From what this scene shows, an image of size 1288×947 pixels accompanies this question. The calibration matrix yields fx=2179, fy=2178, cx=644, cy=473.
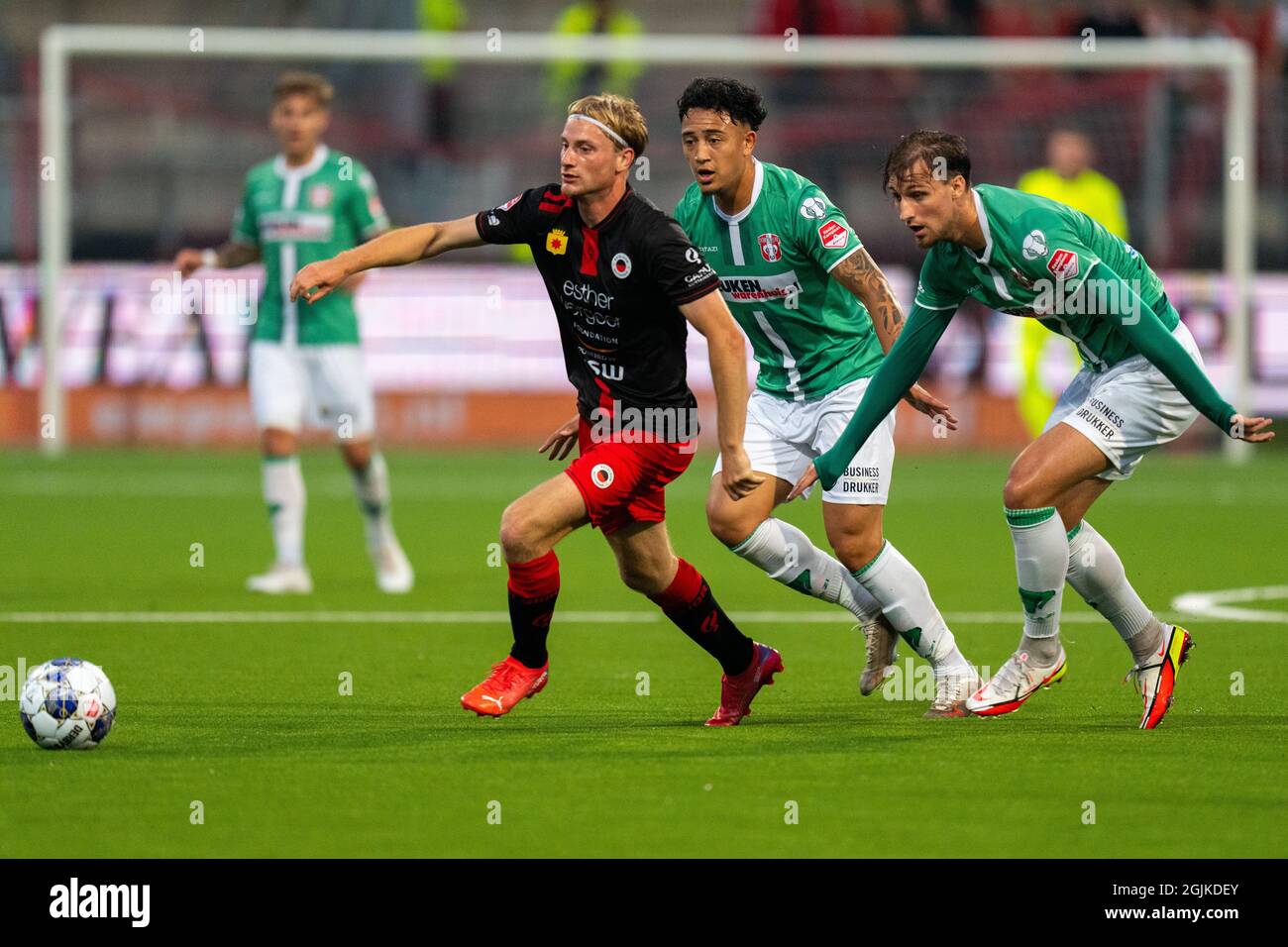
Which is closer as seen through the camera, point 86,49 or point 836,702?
point 836,702

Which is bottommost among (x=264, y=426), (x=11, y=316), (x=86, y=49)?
(x=264, y=426)

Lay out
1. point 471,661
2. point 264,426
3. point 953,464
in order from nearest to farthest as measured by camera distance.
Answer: point 471,661
point 264,426
point 953,464

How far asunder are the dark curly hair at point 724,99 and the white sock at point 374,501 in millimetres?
4394

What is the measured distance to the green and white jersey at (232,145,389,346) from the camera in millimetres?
11258

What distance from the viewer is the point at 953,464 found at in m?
18.6

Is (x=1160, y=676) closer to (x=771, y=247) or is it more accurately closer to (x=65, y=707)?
(x=771, y=247)

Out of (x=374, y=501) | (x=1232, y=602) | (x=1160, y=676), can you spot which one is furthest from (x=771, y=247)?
(x=374, y=501)

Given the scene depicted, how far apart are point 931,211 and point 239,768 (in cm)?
270

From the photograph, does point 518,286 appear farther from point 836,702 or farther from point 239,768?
point 239,768

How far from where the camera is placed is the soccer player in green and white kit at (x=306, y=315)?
11172 millimetres

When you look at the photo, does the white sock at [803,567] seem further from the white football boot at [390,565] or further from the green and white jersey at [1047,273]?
the white football boot at [390,565]

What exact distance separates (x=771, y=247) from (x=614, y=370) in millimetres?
765

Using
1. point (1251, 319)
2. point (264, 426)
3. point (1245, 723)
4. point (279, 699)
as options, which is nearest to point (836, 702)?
point (1245, 723)

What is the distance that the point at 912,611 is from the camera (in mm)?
7332
